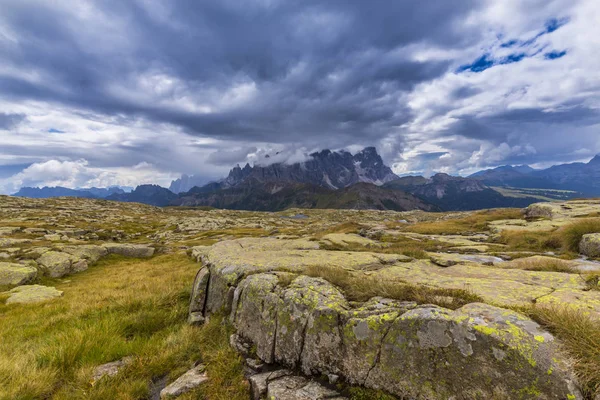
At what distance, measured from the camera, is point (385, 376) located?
6.45m

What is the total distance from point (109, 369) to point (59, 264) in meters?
26.8

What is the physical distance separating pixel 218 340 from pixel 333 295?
507 cm

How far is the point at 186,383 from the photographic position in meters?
7.78

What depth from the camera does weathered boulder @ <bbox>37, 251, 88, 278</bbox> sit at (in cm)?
2629

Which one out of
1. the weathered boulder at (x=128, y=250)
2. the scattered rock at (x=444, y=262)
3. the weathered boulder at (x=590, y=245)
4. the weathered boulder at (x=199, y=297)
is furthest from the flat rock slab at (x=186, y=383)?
the weathered boulder at (x=128, y=250)

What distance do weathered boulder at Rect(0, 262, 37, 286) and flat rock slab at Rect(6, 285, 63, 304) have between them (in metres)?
3.04

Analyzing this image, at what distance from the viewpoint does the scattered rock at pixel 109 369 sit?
7928 mm

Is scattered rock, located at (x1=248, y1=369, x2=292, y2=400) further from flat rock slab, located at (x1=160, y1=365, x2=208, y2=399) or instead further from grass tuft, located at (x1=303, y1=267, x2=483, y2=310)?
grass tuft, located at (x1=303, y1=267, x2=483, y2=310)

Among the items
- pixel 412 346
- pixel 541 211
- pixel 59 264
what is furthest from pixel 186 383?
pixel 541 211

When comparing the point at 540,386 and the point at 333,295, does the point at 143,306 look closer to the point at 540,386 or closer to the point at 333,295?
the point at 333,295

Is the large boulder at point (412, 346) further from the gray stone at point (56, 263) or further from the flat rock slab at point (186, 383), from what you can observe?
the gray stone at point (56, 263)

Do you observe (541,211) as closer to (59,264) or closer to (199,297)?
(199,297)

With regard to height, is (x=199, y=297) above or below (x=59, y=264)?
above

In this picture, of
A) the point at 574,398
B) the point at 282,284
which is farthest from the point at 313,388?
the point at 574,398
